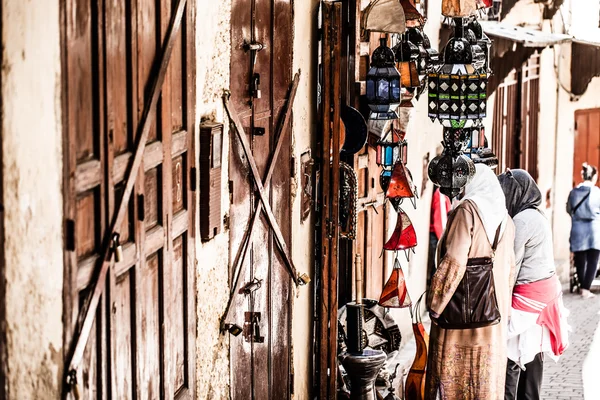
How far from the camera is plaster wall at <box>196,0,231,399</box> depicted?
4539 millimetres

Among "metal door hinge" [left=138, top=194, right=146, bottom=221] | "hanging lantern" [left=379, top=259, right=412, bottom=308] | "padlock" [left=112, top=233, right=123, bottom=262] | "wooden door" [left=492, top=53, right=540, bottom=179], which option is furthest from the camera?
"wooden door" [left=492, top=53, right=540, bottom=179]

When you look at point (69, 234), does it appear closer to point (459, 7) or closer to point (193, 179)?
point (193, 179)

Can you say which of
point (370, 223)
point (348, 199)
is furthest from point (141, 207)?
point (370, 223)

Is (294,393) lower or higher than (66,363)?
lower

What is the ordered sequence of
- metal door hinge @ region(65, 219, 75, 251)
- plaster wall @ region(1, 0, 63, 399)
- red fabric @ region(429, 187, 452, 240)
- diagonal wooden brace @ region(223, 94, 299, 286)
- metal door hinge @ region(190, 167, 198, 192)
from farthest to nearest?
red fabric @ region(429, 187, 452, 240)
diagonal wooden brace @ region(223, 94, 299, 286)
metal door hinge @ region(190, 167, 198, 192)
metal door hinge @ region(65, 219, 75, 251)
plaster wall @ region(1, 0, 63, 399)

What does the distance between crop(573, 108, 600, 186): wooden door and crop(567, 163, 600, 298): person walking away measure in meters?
4.27

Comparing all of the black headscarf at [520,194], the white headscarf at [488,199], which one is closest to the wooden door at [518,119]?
the black headscarf at [520,194]

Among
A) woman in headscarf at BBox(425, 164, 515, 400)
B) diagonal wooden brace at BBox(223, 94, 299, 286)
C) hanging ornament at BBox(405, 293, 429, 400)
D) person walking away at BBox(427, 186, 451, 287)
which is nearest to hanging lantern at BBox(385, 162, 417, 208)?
woman in headscarf at BBox(425, 164, 515, 400)

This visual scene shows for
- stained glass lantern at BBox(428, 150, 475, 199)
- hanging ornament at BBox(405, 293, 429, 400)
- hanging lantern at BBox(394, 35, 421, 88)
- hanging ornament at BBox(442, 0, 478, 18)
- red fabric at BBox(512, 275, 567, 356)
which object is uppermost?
hanging ornament at BBox(442, 0, 478, 18)

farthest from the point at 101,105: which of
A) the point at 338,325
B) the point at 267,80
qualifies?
the point at 338,325

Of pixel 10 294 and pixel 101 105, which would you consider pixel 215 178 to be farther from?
pixel 10 294

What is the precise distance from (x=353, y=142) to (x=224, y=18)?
2.51 meters

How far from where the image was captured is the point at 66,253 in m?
3.05

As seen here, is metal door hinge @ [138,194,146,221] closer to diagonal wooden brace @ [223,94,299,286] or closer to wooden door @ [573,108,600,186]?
diagonal wooden brace @ [223,94,299,286]
